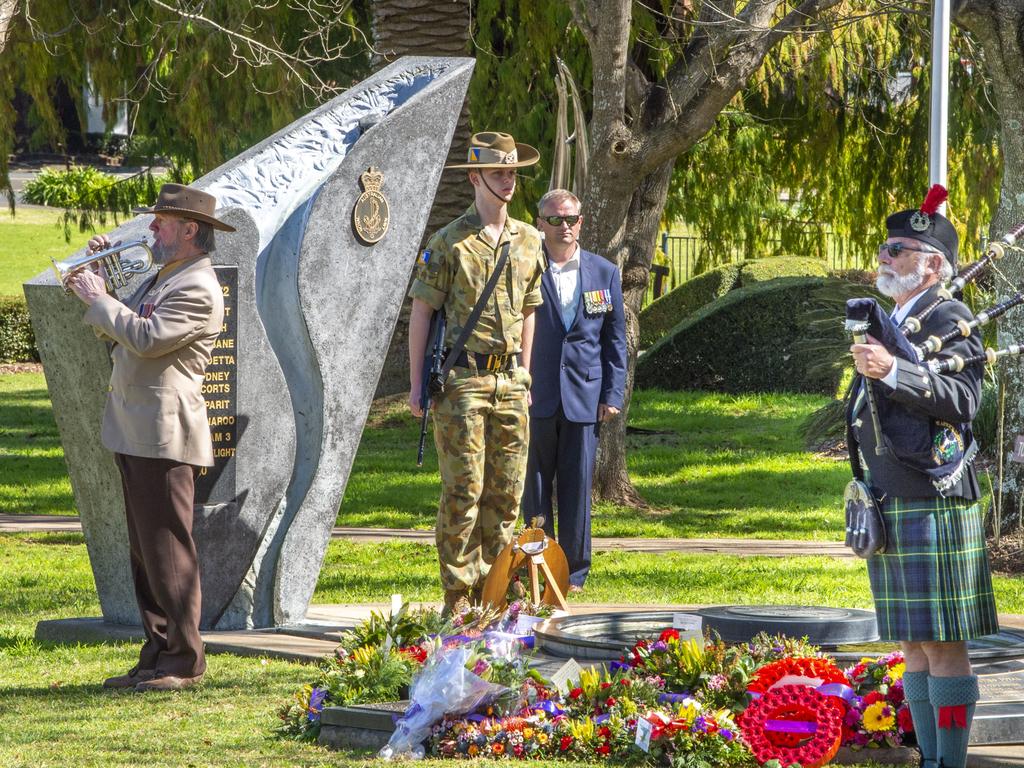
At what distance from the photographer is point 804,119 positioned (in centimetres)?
1709

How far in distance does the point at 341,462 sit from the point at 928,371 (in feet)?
12.4

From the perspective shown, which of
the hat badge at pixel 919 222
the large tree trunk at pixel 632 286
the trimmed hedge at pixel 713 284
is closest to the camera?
the hat badge at pixel 919 222

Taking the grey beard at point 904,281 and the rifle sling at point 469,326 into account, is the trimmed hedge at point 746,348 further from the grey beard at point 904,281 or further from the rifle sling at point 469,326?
the grey beard at point 904,281

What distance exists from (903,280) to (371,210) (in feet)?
11.2

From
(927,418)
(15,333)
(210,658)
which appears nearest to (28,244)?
(15,333)

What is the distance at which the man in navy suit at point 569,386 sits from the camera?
7.54 m

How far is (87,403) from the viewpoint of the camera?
681 centimetres

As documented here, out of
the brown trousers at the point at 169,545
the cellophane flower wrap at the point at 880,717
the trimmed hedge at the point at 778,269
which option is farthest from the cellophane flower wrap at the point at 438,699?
the trimmed hedge at the point at 778,269

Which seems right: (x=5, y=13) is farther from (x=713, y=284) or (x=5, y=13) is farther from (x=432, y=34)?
(x=713, y=284)

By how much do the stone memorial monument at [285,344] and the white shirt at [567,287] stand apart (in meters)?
0.75

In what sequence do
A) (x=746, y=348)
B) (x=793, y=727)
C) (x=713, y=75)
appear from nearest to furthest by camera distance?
(x=793, y=727), (x=713, y=75), (x=746, y=348)

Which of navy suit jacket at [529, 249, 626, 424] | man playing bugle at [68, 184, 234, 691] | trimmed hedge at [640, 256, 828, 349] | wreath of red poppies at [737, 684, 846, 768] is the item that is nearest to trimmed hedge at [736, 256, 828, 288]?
trimmed hedge at [640, 256, 828, 349]

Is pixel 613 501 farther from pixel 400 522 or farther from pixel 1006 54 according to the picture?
pixel 1006 54

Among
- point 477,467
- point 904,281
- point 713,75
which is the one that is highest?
point 713,75
